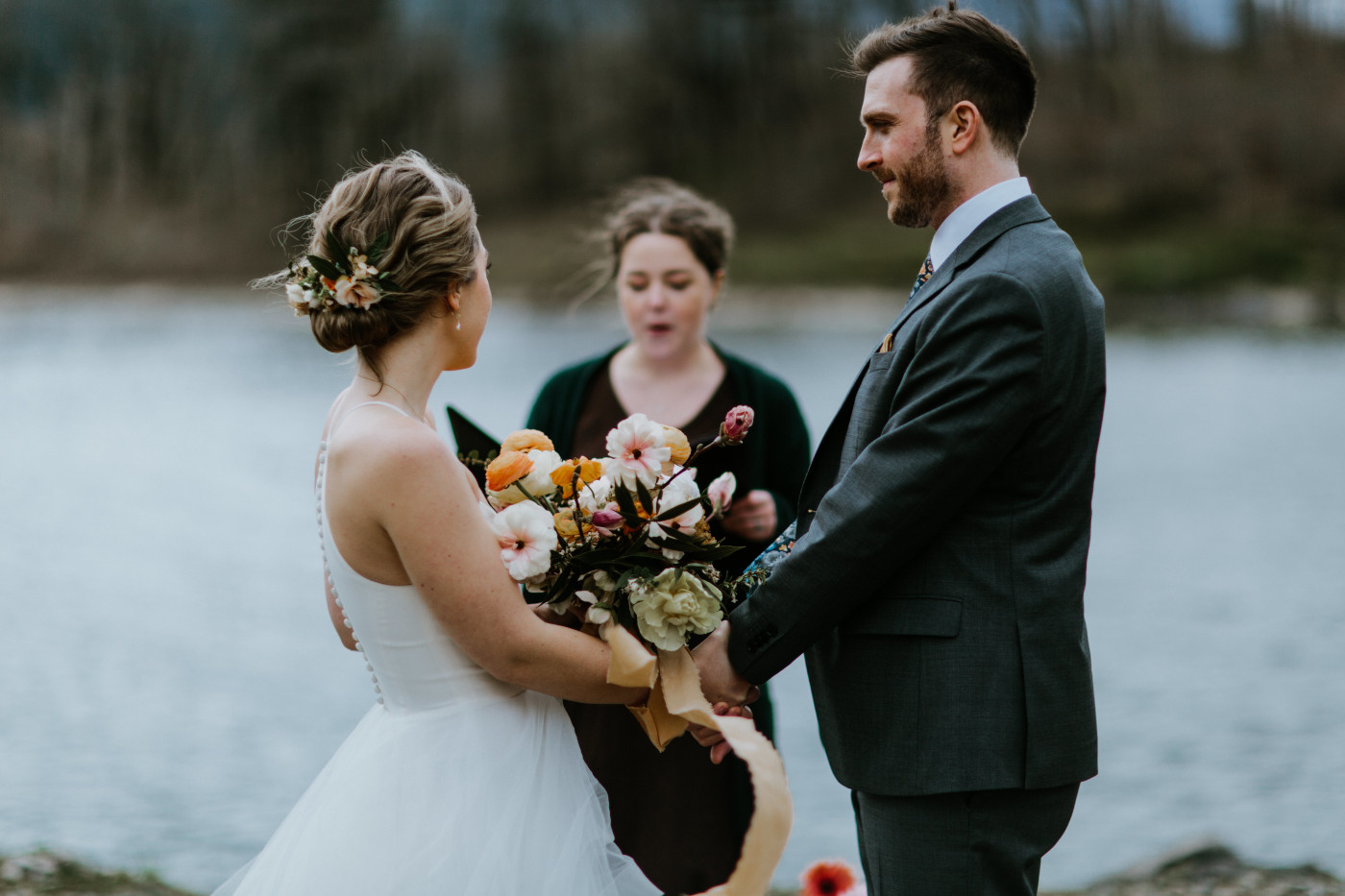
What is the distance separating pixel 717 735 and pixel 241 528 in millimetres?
11388

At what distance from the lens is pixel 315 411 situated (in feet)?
73.3

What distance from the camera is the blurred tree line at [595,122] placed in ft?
141

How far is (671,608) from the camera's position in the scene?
2.34 meters

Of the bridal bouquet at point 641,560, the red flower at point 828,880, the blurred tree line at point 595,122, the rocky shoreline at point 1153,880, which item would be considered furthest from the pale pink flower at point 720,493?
the blurred tree line at point 595,122

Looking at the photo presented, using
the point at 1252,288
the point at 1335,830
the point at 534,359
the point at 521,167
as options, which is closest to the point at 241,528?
the point at 1335,830

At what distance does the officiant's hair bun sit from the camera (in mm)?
3773

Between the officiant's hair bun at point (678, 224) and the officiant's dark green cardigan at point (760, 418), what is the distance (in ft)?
1.05

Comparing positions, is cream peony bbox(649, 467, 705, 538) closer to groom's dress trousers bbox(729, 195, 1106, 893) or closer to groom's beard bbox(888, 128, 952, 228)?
groom's dress trousers bbox(729, 195, 1106, 893)

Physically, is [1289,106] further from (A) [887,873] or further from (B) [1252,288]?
(A) [887,873]

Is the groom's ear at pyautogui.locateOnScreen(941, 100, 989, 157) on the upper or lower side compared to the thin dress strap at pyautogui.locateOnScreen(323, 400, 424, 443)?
upper

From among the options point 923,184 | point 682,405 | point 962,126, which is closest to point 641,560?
point 923,184

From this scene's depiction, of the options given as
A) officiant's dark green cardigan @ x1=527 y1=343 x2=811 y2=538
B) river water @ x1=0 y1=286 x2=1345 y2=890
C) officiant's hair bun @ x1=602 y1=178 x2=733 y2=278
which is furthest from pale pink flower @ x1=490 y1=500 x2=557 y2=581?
officiant's hair bun @ x1=602 y1=178 x2=733 y2=278

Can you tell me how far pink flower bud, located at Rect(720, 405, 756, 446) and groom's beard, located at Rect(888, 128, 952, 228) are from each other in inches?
20.2

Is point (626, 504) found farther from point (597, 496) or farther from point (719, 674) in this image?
point (719, 674)
